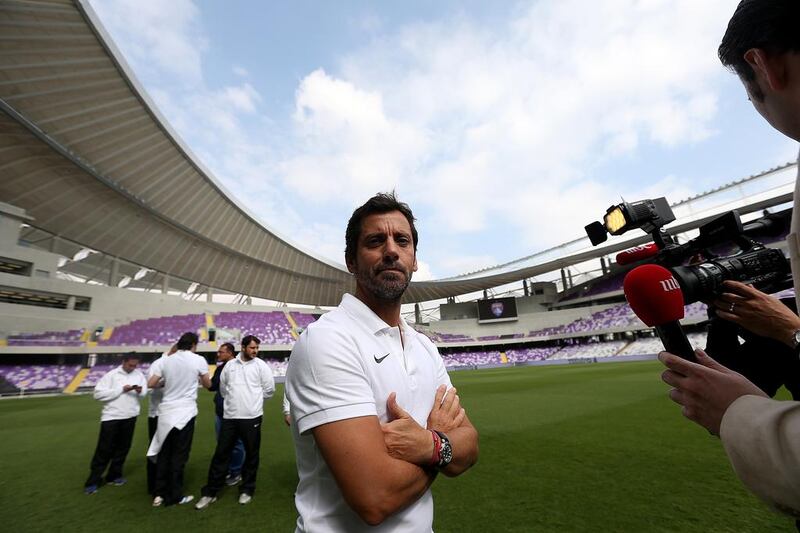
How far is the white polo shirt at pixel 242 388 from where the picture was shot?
4.86m

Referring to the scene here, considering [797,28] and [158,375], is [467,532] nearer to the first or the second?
[797,28]

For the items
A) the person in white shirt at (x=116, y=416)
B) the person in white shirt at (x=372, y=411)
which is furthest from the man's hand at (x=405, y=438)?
the person in white shirt at (x=116, y=416)

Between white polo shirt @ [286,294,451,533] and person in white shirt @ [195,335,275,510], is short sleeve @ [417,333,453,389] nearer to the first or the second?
white polo shirt @ [286,294,451,533]

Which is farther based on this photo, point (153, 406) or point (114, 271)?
point (114, 271)

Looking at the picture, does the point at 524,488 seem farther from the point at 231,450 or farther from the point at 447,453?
the point at 231,450

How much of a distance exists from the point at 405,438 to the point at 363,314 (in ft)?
1.82

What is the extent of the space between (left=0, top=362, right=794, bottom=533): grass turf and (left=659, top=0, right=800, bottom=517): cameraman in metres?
2.94

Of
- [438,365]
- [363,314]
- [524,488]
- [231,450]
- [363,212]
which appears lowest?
Answer: [524,488]

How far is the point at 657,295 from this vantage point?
126cm

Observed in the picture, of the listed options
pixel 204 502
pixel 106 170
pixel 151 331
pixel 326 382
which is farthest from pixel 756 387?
pixel 151 331

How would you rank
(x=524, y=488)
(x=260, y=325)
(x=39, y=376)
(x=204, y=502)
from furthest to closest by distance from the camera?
(x=260, y=325) < (x=39, y=376) < (x=204, y=502) < (x=524, y=488)

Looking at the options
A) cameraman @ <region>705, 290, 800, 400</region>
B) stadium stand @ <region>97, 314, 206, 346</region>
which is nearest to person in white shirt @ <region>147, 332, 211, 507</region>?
cameraman @ <region>705, 290, 800, 400</region>

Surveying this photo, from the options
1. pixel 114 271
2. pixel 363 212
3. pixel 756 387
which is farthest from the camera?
pixel 114 271

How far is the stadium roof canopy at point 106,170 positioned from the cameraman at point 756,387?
82.3ft
